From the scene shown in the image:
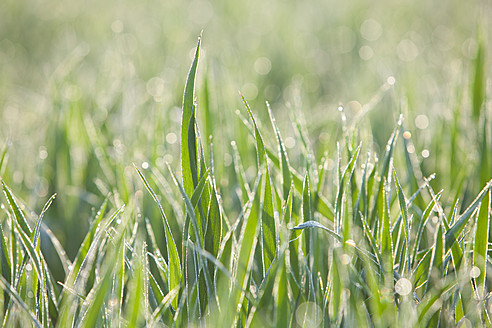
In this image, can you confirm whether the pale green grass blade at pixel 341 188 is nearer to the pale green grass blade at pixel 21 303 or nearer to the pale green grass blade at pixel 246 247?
the pale green grass blade at pixel 246 247

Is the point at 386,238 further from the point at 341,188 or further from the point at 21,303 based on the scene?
the point at 21,303

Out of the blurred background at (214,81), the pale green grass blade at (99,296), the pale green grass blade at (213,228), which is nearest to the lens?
the pale green grass blade at (99,296)

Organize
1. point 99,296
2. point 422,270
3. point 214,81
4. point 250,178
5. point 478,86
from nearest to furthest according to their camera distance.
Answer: point 99,296 < point 422,270 < point 250,178 < point 478,86 < point 214,81

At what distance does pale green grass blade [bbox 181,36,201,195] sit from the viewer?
0.53 m

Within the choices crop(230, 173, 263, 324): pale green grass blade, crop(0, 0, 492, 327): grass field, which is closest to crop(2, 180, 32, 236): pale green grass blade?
crop(0, 0, 492, 327): grass field

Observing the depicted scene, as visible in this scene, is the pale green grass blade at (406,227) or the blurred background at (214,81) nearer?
the pale green grass blade at (406,227)

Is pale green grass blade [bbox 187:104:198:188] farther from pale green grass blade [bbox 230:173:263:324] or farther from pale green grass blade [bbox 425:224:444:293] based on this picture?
pale green grass blade [bbox 425:224:444:293]

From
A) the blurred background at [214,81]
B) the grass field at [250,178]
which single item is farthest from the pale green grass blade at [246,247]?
the blurred background at [214,81]

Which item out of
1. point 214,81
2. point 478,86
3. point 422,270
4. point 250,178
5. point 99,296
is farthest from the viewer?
point 214,81

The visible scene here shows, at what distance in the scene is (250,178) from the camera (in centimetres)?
82

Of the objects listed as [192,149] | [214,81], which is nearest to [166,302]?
[192,149]

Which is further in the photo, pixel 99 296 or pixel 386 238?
pixel 386 238

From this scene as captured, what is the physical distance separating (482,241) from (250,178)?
1.22 feet

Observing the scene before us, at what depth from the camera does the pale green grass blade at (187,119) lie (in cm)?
53
